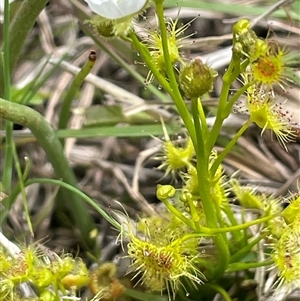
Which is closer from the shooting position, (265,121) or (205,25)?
(265,121)

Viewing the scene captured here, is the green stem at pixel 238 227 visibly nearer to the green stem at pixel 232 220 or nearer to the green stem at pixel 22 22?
the green stem at pixel 232 220

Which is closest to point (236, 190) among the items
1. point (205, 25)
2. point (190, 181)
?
point (190, 181)

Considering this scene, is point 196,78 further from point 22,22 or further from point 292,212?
point 22,22

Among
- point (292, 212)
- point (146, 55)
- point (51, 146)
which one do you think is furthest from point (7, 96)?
point (292, 212)

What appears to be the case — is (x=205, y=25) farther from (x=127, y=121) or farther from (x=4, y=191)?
(x=4, y=191)

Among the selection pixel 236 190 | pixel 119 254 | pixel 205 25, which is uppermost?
pixel 205 25

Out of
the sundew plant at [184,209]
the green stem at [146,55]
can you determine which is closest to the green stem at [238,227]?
the sundew plant at [184,209]

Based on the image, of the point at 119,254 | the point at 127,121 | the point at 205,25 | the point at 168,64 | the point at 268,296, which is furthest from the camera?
the point at 205,25
